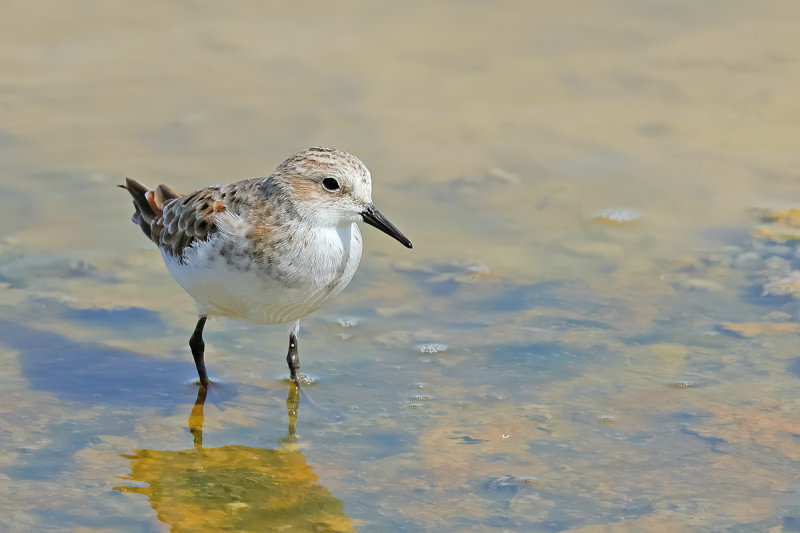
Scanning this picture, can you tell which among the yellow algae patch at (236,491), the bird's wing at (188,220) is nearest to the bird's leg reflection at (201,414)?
the yellow algae patch at (236,491)

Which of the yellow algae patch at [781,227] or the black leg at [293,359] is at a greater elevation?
the yellow algae patch at [781,227]

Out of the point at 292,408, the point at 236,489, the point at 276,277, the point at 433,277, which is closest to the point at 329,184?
the point at 276,277

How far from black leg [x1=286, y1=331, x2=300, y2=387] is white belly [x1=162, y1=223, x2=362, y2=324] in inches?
14.4

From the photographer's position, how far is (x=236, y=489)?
617 cm

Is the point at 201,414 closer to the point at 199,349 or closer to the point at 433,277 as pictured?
the point at 199,349

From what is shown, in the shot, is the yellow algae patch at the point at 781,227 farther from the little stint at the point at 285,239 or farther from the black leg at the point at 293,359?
the black leg at the point at 293,359

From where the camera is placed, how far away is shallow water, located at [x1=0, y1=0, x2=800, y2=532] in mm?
6176

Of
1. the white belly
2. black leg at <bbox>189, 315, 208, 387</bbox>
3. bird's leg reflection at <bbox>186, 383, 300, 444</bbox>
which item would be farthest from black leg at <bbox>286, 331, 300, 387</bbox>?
black leg at <bbox>189, 315, 208, 387</bbox>

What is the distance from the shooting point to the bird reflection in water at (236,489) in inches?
Answer: 231

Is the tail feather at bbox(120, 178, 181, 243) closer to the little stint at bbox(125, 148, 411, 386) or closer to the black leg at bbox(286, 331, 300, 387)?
the little stint at bbox(125, 148, 411, 386)

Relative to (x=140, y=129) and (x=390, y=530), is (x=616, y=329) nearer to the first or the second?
(x=390, y=530)

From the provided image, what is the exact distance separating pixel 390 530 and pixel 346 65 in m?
6.78

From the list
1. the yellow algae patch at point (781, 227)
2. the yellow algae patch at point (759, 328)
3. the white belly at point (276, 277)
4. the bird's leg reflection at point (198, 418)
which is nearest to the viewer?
the white belly at point (276, 277)

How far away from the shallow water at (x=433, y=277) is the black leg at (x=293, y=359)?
101 mm
